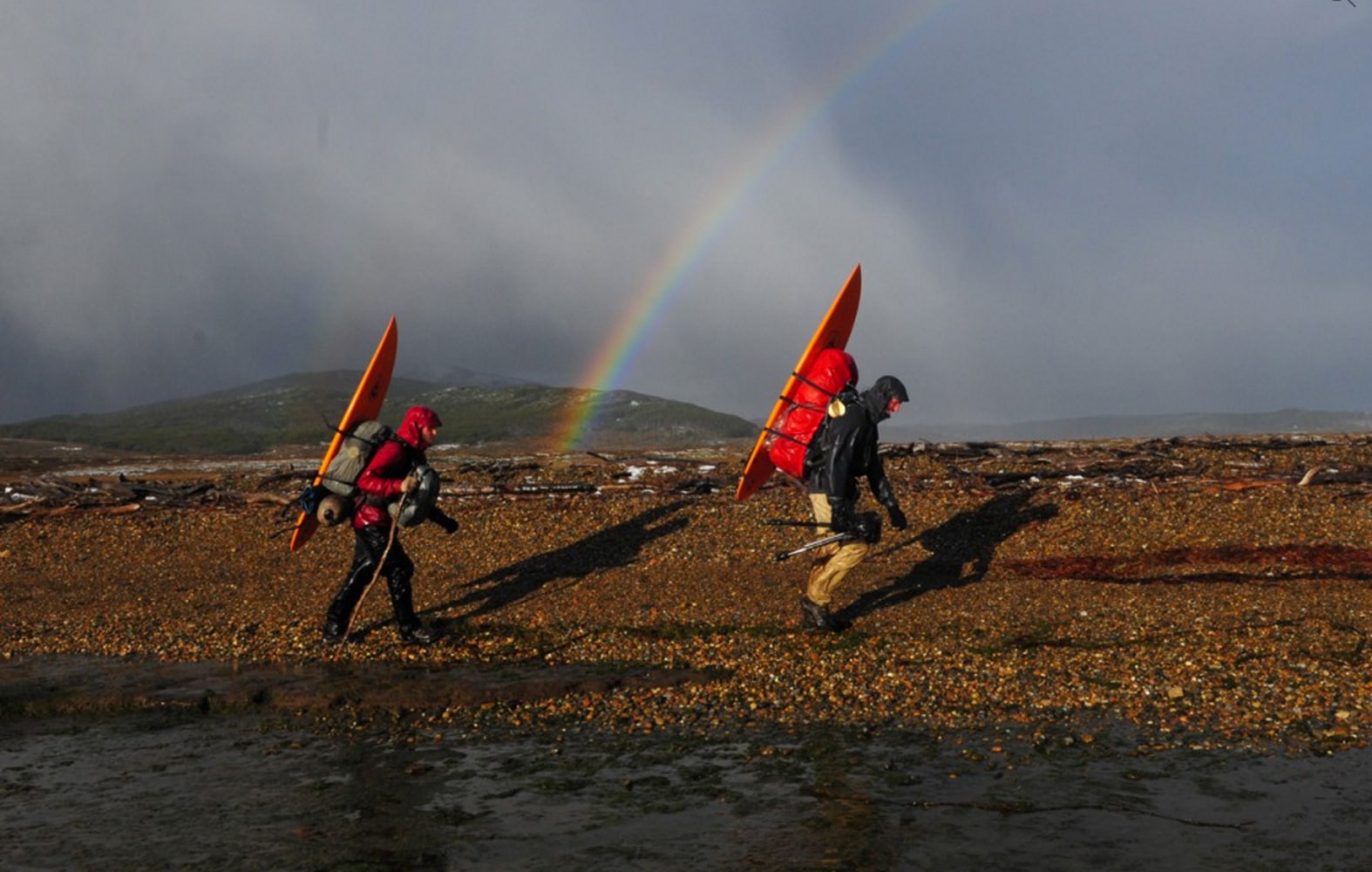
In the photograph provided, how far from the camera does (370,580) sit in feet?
41.1

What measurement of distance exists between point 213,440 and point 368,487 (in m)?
139

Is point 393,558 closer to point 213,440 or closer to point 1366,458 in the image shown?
point 1366,458

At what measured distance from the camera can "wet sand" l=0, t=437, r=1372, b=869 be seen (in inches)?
265

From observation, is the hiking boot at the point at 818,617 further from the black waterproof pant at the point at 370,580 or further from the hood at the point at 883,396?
the black waterproof pant at the point at 370,580

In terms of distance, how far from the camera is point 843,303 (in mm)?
15305

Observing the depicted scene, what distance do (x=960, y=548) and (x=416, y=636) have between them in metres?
8.51

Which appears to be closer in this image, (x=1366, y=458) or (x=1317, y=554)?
(x=1317, y=554)

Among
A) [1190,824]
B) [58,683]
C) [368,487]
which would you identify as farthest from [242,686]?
[1190,824]

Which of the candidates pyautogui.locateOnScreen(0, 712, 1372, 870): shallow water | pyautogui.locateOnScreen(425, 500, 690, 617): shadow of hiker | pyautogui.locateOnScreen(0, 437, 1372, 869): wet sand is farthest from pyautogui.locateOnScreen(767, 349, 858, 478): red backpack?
pyautogui.locateOnScreen(0, 712, 1372, 870): shallow water

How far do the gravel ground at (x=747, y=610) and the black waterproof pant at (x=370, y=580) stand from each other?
0.42 m

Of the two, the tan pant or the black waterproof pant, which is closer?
the tan pant

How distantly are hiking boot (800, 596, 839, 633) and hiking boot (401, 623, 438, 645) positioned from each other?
434 cm

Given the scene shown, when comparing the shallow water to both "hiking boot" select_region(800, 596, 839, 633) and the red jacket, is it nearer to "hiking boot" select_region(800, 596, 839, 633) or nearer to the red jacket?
"hiking boot" select_region(800, 596, 839, 633)

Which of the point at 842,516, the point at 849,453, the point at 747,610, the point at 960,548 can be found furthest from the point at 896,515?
the point at 960,548
